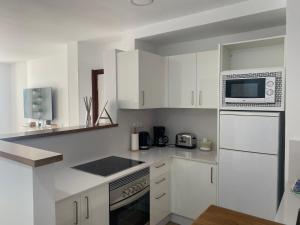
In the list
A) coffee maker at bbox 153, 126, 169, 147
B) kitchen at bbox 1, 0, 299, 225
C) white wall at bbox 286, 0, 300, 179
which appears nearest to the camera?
kitchen at bbox 1, 0, 299, 225

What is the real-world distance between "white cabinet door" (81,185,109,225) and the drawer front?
0.68 meters

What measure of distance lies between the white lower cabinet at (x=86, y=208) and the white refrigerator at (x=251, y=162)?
1.19 metres

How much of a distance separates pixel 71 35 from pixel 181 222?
2865 millimetres

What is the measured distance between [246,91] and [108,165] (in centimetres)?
151

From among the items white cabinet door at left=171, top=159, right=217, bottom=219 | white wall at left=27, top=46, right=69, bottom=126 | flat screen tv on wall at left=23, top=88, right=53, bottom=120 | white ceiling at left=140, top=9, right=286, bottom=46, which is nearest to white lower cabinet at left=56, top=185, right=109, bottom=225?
white cabinet door at left=171, top=159, right=217, bottom=219

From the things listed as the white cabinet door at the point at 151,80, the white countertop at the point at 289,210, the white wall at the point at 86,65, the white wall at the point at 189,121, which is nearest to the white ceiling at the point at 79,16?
the white wall at the point at 86,65

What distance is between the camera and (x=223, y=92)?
2307 millimetres

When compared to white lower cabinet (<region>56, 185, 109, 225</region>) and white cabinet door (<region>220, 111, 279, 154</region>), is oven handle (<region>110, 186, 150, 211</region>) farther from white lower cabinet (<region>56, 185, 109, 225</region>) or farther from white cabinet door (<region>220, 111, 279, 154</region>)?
white cabinet door (<region>220, 111, 279, 154</region>)

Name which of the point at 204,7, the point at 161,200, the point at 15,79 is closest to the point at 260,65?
the point at 204,7

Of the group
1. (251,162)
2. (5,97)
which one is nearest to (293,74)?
(251,162)

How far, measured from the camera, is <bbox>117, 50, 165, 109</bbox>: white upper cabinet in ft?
8.57

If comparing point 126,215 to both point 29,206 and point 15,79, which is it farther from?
point 15,79

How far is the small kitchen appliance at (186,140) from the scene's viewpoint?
299 centimetres

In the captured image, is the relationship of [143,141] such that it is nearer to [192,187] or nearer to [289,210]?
[192,187]
